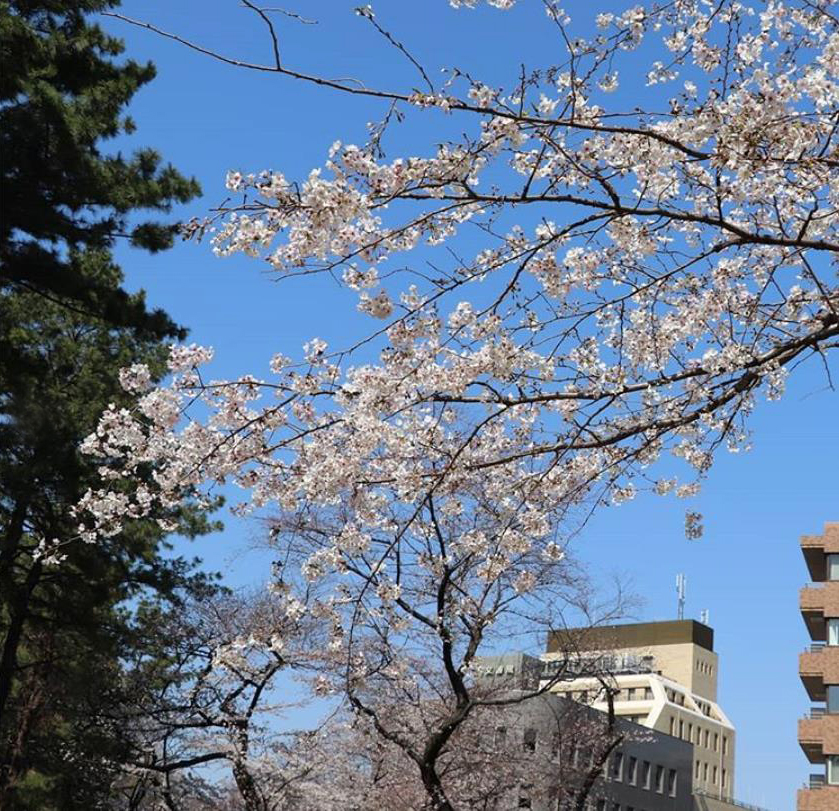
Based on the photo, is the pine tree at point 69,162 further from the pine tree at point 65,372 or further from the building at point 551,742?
the building at point 551,742

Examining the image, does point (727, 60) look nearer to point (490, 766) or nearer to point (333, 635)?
point (333, 635)

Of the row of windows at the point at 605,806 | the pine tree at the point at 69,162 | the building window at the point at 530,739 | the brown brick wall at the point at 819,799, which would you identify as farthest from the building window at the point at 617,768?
the pine tree at the point at 69,162

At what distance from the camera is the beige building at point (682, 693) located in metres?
71.3

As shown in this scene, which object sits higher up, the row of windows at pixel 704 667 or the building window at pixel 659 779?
the row of windows at pixel 704 667

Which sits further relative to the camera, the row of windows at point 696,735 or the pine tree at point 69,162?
the row of windows at point 696,735

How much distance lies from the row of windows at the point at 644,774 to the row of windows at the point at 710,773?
2267cm

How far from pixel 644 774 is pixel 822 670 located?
19.2 metres

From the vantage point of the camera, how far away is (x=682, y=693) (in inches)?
3088

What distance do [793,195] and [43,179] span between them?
10874 mm

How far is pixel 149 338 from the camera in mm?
15109

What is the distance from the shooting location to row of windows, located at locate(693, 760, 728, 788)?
249ft

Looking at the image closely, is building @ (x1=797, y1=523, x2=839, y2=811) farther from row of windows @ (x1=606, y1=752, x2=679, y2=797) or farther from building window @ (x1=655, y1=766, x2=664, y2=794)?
building window @ (x1=655, y1=766, x2=664, y2=794)

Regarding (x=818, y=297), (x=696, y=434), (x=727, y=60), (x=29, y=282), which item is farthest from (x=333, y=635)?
(x=29, y=282)

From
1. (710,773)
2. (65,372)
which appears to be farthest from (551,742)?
(710,773)
